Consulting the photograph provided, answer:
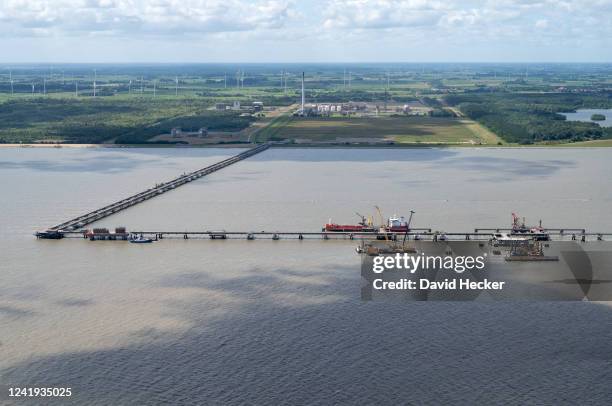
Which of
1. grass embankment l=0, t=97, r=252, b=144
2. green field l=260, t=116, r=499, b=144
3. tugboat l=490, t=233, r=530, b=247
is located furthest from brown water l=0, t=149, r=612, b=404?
grass embankment l=0, t=97, r=252, b=144

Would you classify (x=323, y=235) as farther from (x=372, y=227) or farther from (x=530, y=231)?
(x=530, y=231)

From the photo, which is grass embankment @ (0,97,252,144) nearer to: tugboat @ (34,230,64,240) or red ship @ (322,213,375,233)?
tugboat @ (34,230,64,240)

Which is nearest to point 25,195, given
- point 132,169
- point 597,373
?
point 132,169

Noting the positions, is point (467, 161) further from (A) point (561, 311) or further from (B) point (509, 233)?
(A) point (561, 311)

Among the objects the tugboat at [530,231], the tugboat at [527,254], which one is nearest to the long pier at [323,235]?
the tugboat at [530,231]

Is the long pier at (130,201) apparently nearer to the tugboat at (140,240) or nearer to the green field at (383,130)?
the tugboat at (140,240)

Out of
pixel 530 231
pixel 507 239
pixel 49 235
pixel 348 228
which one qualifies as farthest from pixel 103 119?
pixel 507 239
